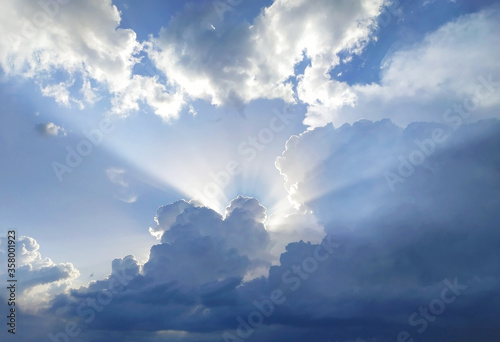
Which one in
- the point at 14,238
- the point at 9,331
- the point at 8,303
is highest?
the point at 14,238

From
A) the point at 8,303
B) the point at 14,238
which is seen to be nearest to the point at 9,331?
the point at 8,303

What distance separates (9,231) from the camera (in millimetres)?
107375

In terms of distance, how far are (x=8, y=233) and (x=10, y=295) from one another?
927 inches

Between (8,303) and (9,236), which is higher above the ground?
(9,236)

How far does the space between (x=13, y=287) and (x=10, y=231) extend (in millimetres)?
21292

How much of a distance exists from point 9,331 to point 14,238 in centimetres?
3247

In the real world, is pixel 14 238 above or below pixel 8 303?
above

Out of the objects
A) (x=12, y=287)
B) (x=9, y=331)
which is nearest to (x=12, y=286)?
(x=12, y=287)

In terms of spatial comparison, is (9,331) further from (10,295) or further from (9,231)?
(9,231)

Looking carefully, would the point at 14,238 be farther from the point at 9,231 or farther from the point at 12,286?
the point at 12,286

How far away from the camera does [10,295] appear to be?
110 meters

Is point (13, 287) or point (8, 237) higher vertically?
point (8, 237)

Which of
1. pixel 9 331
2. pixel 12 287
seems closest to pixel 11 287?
pixel 12 287

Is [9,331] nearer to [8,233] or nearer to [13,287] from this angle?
[13,287]
